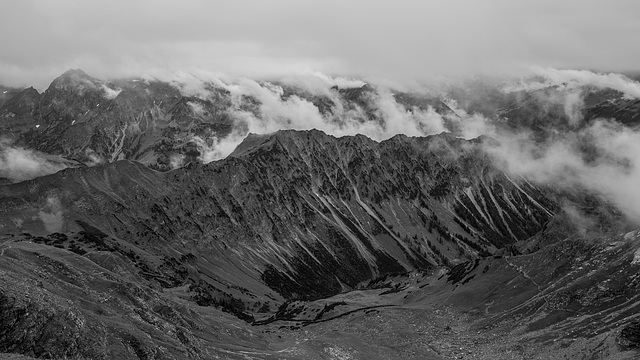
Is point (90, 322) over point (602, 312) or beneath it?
over

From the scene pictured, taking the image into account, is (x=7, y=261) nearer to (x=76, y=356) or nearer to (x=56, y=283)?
(x=56, y=283)

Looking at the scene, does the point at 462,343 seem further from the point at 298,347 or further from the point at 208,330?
the point at 208,330

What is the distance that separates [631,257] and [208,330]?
150m

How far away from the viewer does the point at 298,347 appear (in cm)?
19488

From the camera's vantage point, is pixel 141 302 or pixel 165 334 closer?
pixel 165 334

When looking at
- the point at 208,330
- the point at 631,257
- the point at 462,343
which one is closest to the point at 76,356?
the point at 208,330

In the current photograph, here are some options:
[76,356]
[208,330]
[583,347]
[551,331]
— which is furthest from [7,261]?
[551,331]

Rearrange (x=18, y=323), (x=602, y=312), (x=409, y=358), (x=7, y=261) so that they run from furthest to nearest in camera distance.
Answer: (x=409, y=358)
(x=602, y=312)
(x=7, y=261)
(x=18, y=323)

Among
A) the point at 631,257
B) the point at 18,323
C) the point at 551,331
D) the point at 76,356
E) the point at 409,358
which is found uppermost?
the point at 18,323

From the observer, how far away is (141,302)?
144000mm

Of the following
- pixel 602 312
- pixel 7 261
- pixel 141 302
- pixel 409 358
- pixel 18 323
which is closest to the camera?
pixel 18 323

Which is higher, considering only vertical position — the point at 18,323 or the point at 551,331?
the point at 18,323

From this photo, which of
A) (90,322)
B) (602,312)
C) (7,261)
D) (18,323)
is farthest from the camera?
(602,312)

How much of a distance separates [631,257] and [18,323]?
192858mm
